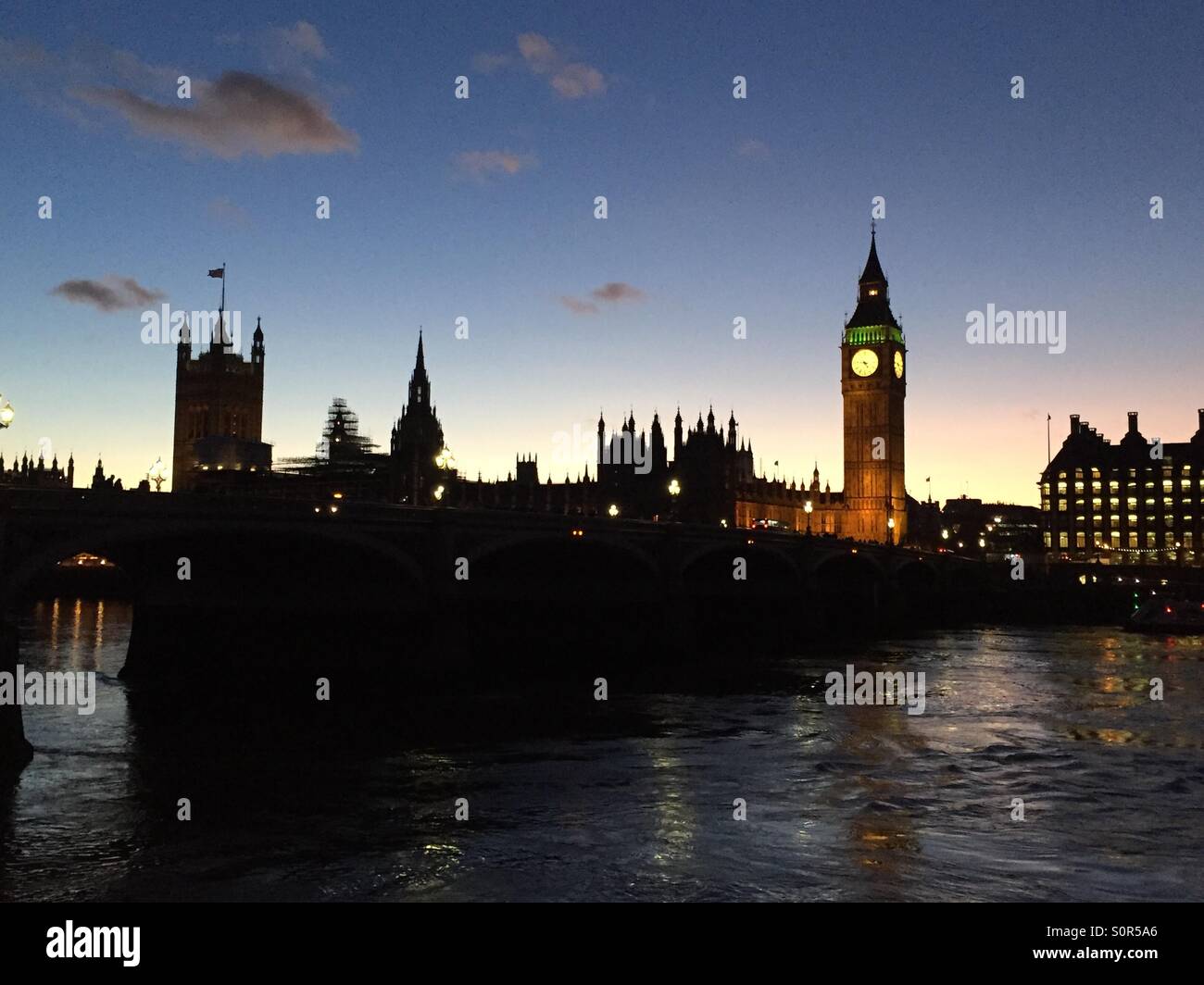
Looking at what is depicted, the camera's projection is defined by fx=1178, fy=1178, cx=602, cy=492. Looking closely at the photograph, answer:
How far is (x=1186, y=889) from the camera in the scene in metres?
18.4

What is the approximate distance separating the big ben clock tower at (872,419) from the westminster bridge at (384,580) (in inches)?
3423

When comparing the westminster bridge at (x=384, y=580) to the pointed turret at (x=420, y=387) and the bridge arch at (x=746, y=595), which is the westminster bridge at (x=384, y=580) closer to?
the bridge arch at (x=746, y=595)

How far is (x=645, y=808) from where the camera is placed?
947 inches

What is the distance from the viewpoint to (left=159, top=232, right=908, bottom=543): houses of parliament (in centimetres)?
14888

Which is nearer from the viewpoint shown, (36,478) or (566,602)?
(566,602)

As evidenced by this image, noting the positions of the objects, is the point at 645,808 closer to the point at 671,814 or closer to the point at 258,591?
the point at 671,814

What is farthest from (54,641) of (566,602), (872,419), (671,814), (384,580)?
(872,419)

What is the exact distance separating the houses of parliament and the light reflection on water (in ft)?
331

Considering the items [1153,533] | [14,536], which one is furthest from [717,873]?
[1153,533]

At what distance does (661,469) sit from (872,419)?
44376mm

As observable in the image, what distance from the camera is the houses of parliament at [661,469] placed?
149 metres

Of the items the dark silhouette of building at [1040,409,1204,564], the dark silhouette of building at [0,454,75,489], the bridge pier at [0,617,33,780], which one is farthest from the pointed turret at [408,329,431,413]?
the bridge pier at [0,617,33,780]
